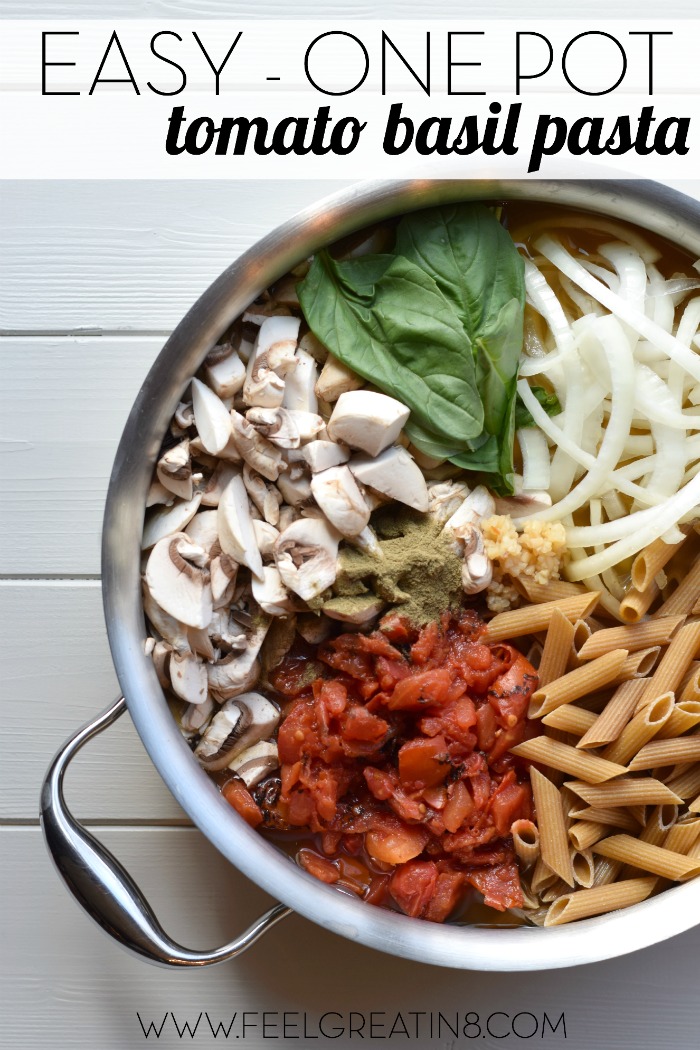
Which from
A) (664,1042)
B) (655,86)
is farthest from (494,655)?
(655,86)

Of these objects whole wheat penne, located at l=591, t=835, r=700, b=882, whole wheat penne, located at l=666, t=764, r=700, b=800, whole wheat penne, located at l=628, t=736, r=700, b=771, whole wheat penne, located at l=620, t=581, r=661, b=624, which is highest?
whole wheat penne, located at l=620, t=581, r=661, b=624

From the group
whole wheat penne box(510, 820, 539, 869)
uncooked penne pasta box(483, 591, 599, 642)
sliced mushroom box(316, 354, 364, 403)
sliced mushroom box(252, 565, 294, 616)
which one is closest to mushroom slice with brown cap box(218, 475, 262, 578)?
sliced mushroom box(252, 565, 294, 616)

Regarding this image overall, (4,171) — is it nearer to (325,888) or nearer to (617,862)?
(325,888)

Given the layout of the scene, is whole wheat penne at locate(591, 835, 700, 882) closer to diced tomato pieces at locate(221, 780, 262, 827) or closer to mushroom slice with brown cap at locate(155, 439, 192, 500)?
diced tomato pieces at locate(221, 780, 262, 827)

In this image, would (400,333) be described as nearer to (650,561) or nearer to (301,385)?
(301,385)

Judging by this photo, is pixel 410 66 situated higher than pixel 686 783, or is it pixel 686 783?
pixel 410 66

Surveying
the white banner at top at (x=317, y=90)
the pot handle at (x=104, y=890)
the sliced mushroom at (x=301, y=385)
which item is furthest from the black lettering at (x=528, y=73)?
the pot handle at (x=104, y=890)

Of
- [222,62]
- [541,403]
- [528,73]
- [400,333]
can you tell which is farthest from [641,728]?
[222,62]
